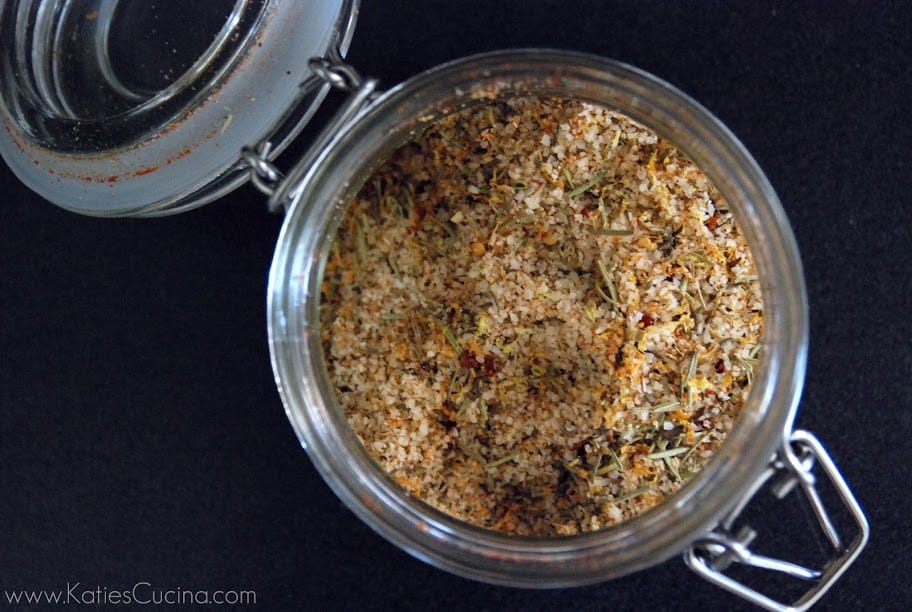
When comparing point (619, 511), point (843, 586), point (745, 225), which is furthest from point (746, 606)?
point (745, 225)

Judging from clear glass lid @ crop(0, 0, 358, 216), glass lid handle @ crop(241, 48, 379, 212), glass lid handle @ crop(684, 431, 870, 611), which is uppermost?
clear glass lid @ crop(0, 0, 358, 216)

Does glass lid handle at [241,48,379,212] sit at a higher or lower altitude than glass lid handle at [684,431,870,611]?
higher

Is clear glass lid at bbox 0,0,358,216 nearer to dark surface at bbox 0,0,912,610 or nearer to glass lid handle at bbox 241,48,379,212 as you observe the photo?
glass lid handle at bbox 241,48,379,212

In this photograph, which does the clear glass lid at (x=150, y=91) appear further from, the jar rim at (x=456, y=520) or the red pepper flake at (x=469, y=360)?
the red pepper flake at (x=469, y=360)

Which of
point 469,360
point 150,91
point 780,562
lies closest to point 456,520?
point 469,360

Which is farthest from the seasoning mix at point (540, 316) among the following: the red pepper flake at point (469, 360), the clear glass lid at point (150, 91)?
the clear glass lid at point (150, 91)

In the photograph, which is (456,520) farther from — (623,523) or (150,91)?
(150,91)

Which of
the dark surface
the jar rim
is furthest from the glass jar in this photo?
the dark surface
